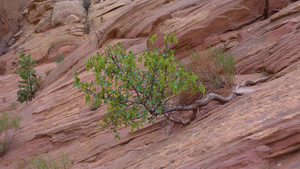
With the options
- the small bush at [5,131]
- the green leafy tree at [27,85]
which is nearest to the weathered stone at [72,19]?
the green leafy tree at [27,85]

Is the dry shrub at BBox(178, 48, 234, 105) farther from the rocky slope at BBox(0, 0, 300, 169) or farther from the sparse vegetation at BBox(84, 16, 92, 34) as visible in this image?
the sparse vegetation at BBox(84, 16, 92, 34)

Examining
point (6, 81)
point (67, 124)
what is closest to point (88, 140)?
point (67, 124)

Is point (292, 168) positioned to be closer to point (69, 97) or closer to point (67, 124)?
point (67, 124)

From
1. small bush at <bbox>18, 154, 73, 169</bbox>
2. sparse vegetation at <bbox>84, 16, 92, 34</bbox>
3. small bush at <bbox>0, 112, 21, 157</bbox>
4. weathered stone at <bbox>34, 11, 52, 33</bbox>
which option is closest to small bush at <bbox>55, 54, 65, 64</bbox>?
sparse vegetation at <bbox>84, 16, 92, 34</bbox>

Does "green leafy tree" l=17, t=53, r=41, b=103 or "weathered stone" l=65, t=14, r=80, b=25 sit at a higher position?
"weathered stone" l=65, t=14, r=80, b=25

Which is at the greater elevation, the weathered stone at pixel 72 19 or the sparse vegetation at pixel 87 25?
the weathered stone at pixel 72 19

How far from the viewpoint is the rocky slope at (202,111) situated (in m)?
2.76

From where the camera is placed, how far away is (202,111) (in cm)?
493

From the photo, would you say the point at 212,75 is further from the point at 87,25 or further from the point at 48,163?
the point at 87,25

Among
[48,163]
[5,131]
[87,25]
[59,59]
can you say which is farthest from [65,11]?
[48,163]

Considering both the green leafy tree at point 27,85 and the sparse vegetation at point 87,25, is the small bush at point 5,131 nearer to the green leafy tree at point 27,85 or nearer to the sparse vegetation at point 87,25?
the green leafy tree at point 27,85

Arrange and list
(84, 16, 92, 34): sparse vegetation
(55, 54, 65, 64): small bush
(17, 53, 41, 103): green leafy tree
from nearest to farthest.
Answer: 1. (17, 53, 41, 103): green leafy tree
2. (55, 54, 65, 64): small bush
3. (84, 16, 92, 34): sparse vegetation

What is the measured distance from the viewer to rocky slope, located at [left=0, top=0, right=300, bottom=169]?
276 centimetres

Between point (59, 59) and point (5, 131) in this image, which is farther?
point (59, 59)
